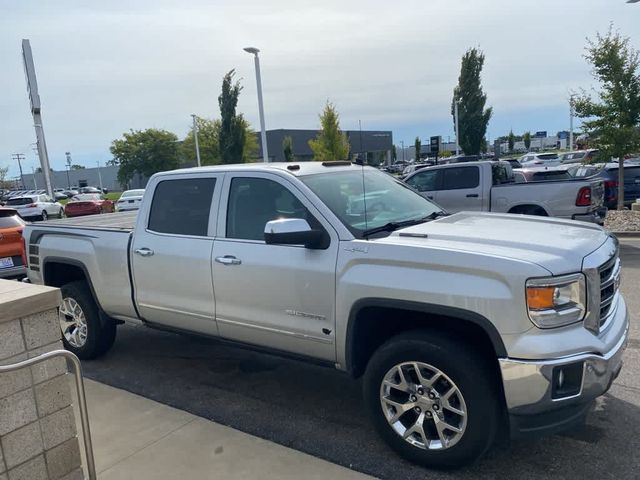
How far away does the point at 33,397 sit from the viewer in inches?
109

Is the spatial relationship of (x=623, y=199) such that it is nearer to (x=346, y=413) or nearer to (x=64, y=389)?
(x=346, y=413)

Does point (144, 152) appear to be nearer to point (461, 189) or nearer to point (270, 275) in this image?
point (461, 189)

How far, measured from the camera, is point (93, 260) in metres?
5.24

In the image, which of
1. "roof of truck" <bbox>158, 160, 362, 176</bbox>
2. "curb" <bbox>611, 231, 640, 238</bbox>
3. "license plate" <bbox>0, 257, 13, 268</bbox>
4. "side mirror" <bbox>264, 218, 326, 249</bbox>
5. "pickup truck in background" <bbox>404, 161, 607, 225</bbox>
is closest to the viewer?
"side mirror" <bbox>264, 218, 326, 249</bbox>

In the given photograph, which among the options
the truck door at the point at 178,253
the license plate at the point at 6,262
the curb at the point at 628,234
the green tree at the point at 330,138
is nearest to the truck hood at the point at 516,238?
the truck door at the point at 178,253

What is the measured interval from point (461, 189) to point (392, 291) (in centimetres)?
818

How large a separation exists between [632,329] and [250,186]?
4.20 m

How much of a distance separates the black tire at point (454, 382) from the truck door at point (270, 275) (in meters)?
0.47

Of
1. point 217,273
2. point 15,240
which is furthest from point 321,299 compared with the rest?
point 15,240

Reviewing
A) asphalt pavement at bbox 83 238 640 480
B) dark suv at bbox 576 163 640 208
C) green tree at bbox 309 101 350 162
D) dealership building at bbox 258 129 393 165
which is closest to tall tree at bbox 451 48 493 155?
green tree at bbox 309 101 350 162

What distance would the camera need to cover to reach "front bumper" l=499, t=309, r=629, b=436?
9.43 feet

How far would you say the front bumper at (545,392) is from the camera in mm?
2873

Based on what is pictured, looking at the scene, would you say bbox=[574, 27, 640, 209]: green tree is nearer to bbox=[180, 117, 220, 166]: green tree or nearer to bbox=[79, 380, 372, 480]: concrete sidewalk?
bbox=[79, 380, 372, 480]: concrete sidewalk

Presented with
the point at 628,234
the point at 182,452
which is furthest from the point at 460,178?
the point at 182,452
